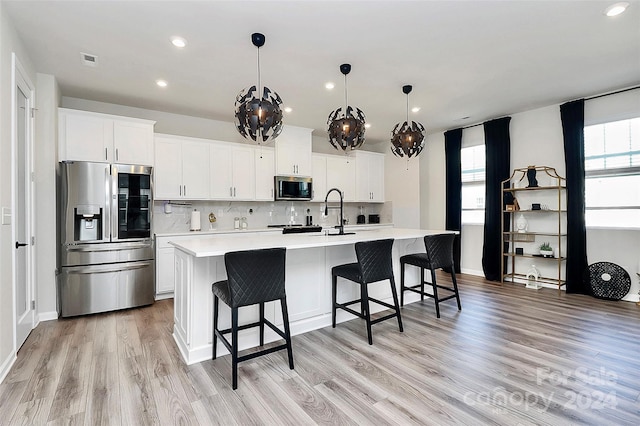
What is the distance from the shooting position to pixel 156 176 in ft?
14.8

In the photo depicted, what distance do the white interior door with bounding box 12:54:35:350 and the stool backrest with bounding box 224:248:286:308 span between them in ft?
7.10

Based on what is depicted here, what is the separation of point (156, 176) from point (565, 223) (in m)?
6.07

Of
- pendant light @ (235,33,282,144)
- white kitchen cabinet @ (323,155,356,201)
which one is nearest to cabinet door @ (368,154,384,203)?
white kitchen cabinet @ (323,155,356,201)

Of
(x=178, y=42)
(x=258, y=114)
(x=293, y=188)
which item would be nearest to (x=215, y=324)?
(x=258, y=114)

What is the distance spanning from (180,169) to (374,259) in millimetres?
3323

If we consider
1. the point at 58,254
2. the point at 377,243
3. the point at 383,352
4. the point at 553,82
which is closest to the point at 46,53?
the point at 58,254

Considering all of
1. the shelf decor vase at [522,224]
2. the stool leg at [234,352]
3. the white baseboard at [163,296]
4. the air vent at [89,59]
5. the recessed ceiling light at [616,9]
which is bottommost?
the white baseboard at [163,296]

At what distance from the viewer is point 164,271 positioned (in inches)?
171

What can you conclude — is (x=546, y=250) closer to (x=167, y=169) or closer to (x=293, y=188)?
(x=293, y=188)

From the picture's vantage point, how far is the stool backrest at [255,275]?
7.07 feet

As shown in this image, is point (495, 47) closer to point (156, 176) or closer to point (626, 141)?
point (626, 141)

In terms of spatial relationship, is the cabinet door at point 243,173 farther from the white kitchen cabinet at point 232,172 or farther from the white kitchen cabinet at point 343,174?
the white kitchen cabinet at point 343,174

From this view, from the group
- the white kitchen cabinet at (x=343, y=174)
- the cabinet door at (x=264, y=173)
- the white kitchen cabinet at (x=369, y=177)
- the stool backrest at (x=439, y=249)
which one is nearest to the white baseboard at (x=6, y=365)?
the cabinet door at (x=264, y=173)

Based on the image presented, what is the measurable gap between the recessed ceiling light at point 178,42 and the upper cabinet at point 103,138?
1.69 m
